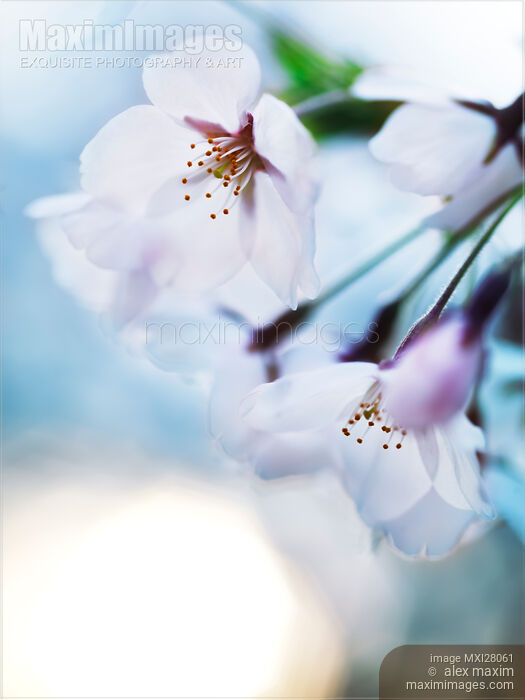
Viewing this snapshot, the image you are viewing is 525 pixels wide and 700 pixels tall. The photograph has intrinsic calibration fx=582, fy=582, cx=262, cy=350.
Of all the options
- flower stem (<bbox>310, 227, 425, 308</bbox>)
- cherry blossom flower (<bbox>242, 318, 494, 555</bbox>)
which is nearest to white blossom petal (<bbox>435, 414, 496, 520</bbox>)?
cherry blossom flower (<bbox>242, 318, 494, 555</bbox>)

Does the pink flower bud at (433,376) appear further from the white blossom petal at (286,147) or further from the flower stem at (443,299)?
the white blossom petal at (286,147)

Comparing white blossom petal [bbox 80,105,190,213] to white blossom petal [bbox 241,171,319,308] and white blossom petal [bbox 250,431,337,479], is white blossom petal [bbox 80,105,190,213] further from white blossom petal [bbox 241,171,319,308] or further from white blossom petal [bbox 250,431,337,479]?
white blossom petal [bbox 250,431,337,479]

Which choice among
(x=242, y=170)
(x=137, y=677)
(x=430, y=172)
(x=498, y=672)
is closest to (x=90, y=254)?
(x=242, y=170)

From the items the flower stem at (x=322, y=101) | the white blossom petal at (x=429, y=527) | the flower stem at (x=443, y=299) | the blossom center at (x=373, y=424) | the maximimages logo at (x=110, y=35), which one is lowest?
the white blossom petal at (x=429, y=527)

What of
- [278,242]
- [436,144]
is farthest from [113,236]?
[436,144]

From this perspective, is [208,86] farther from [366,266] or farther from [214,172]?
[366,266]

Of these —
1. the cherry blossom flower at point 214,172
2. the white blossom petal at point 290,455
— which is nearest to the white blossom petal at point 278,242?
the cherry blossom flower at point 214,172

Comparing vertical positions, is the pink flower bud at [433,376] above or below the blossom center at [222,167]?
below
